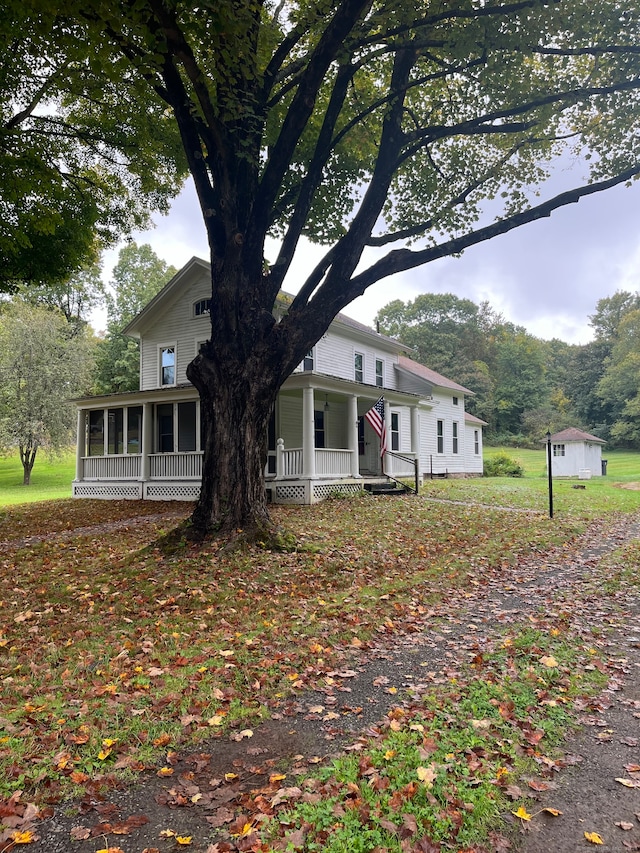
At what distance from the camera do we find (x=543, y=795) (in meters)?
2.74

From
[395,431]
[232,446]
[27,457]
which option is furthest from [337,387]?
[27,457]

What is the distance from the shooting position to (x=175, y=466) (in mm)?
18672

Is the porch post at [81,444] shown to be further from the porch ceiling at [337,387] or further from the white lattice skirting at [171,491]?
the porch ceiling at [337,387]

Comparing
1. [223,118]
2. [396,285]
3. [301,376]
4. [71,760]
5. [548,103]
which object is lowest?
[71,760]

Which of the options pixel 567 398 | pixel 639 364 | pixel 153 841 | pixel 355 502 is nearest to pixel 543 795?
pixel 153 841

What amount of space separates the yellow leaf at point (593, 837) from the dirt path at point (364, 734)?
0.07ft

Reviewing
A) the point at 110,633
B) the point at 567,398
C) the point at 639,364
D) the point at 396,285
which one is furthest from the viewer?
the point at 396,285

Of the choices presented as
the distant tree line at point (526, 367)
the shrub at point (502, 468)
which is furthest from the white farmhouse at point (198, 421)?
the distant tree line at point (526, 367)

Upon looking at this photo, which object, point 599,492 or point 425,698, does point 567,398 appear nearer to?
point 599,492

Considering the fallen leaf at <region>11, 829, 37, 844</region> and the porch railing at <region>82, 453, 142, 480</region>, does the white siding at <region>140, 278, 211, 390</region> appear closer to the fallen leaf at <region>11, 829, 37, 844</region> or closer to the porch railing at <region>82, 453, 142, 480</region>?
the porch railing at <region>82, 453, 142, 480</region>

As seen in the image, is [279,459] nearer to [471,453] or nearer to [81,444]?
[81,444]

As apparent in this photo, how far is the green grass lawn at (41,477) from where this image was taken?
3150 centimetres

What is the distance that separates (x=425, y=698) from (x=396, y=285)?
222 feet

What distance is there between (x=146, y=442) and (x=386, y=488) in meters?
8.79
